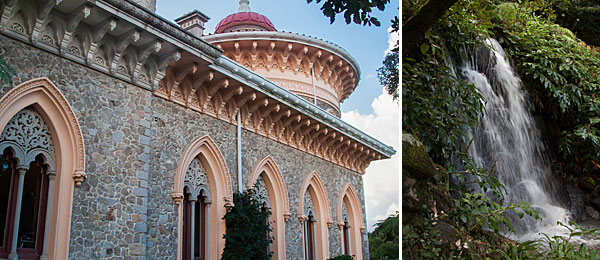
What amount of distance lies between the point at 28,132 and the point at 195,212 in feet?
7.46

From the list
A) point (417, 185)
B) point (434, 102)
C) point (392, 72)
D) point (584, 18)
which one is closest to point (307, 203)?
point (434, 102)

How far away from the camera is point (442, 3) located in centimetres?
355

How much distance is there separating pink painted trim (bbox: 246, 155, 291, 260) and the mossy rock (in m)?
3.62

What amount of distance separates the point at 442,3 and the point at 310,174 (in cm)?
426

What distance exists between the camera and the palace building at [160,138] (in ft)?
13.5

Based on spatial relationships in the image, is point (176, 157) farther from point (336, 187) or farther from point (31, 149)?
point (336, 187)


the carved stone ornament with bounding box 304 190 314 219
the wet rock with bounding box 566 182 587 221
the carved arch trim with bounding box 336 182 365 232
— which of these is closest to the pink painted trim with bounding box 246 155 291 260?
the carved stone ornament with bounding box 304 190 314 219

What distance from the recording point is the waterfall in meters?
5.39

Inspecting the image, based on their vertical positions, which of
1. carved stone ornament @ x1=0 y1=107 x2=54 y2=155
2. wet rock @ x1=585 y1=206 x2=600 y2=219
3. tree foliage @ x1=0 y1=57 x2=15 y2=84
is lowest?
wet rock @ x1=585 y1=206 x2=600 y2=219

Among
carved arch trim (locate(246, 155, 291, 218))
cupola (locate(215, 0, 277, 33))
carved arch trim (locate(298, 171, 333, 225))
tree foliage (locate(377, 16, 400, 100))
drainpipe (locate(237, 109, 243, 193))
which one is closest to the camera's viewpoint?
tree foliage (locate(377, 16, 400, 100))

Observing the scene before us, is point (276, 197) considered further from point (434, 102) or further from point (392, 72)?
point (392, 72)

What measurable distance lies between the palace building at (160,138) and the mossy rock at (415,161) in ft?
0.41

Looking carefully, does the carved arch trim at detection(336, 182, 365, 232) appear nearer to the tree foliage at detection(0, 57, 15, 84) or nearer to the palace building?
the palace building

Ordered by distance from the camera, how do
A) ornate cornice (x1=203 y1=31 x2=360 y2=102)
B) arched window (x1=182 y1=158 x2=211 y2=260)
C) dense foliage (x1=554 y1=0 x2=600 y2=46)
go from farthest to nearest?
dense foliage (x1=554 y1=0 x2=600 y2=46), ornate cornice (x1=203 y1=31 x2=360 y2=102), arched window (x1=182 y1=158 x2=211 y2=260)
